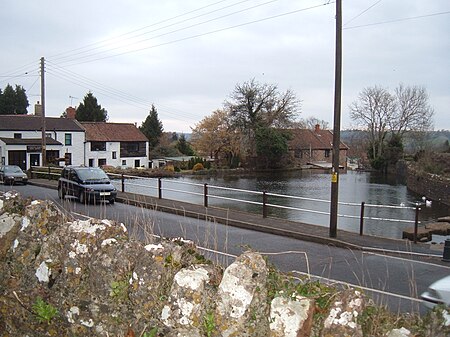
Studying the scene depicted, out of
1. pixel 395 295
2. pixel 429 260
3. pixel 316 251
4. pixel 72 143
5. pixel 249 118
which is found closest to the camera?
pixel 395 295

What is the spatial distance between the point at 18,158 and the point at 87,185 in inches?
1501

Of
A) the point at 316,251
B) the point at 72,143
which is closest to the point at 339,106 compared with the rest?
the point at 316,251

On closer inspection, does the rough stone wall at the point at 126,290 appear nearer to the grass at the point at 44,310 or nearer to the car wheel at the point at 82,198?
the grass at the point at 44,310

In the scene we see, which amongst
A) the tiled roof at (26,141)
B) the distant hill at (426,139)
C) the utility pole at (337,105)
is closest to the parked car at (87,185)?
the utility pole at (337,105)

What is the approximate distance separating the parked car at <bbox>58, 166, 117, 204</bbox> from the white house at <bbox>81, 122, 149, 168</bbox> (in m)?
42.2

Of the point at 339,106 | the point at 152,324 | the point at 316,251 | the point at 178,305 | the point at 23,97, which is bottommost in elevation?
the point at 316,251

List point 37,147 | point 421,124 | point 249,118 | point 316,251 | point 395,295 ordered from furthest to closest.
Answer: point 421,124 → point 249,118 → point 37,147 → point 316,251 → point 395,295

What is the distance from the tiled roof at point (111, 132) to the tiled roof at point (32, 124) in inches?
79.8

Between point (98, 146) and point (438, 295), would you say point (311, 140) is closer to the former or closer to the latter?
point (98, 146)

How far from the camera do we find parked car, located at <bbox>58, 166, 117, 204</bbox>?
67.2 ft

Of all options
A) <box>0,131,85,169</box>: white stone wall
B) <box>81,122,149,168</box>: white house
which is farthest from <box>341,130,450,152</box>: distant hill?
<box>0,131,85,169</box>: white stone wall

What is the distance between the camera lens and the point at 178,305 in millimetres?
2723

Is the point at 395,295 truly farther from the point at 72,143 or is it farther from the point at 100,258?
the point at 72,143

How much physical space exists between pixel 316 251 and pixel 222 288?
9969 mm
